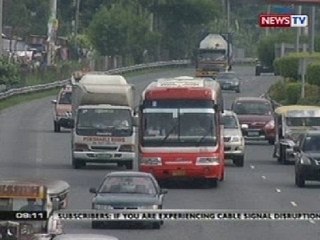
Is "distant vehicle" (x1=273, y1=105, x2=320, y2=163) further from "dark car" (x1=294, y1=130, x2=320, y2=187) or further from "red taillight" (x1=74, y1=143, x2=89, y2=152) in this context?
"dark car" (x1=294, y1=130, x2=320, y2=187)

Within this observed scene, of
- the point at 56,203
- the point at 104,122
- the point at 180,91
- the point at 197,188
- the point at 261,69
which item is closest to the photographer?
the point at 56,203

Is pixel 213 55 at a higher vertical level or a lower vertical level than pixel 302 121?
higher

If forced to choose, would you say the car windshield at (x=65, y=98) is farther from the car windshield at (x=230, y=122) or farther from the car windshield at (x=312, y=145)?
the car windshield at (x=312, y=145)

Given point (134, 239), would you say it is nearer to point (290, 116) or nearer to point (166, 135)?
point (166, 135)

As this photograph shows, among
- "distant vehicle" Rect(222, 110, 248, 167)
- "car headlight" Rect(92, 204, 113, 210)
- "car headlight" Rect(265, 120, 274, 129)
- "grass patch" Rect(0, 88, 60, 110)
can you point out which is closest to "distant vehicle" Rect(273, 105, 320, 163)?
"distant vehicle" Rect(222, 110, 248, 167)

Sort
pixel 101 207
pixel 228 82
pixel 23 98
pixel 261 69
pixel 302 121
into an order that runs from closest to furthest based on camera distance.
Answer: pixel 101 207 → pixel 302 121 → pixel 23 98 → pixel 228 82 → pixel 261 69

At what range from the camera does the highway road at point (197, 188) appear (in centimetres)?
3275

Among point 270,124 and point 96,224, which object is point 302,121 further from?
point 96,224

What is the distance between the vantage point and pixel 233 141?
173ft

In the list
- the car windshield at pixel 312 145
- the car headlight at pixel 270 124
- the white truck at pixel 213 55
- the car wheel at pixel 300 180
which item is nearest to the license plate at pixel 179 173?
the car wheel at pixel 300 180

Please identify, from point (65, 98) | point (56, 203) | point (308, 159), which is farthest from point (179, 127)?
point (65, 98)

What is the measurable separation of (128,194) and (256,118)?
97.0ft

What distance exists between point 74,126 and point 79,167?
159 centimetres

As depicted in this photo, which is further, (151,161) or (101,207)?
(151,161)
